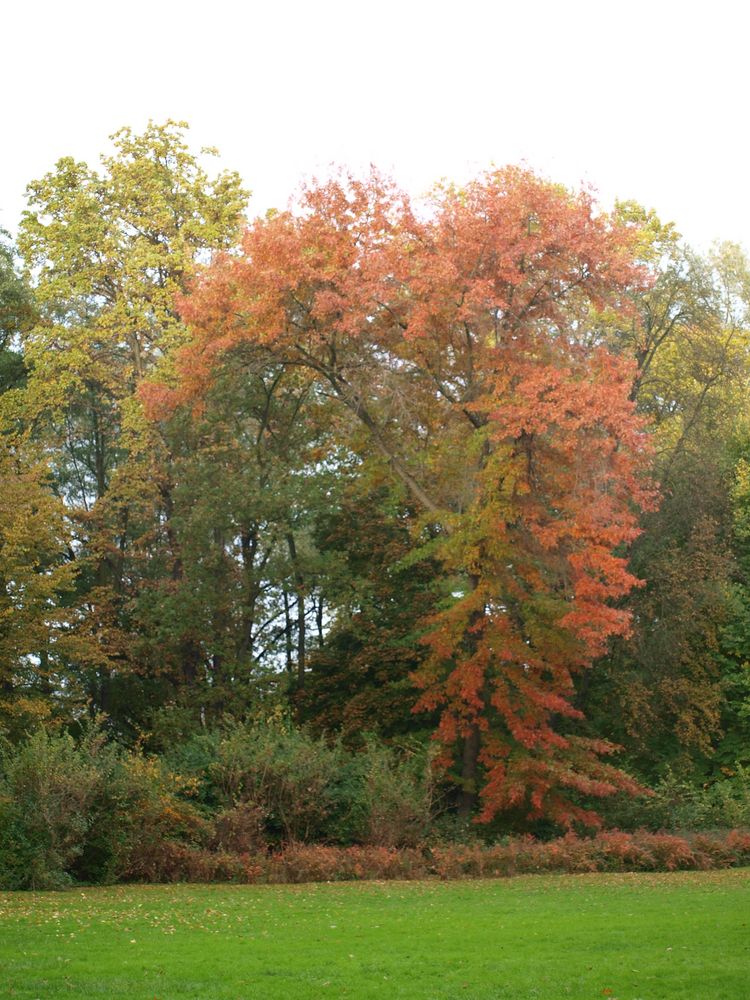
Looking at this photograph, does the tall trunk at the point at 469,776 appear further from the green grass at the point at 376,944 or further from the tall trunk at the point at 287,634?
the green grass at the point at 376,944

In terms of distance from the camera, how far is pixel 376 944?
12.2m

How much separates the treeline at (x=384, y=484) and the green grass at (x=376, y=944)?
189 inches

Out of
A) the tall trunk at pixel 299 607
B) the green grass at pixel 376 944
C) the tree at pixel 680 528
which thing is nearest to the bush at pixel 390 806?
the green grass at pixel 376 944

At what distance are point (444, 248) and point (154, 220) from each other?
10378mm

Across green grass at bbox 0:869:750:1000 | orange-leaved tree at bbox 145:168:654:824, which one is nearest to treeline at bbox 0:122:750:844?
orange-leaved tree at bbox 145:168:654:824

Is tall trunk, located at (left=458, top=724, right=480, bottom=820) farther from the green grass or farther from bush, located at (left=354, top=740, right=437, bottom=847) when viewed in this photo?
the green grass

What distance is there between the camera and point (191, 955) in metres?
11.3

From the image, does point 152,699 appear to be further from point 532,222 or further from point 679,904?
point 679,904

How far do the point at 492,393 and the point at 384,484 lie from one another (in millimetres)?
5244

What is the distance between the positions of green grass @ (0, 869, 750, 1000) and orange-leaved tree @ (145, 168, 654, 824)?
6925 mm

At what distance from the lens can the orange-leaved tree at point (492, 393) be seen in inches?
927

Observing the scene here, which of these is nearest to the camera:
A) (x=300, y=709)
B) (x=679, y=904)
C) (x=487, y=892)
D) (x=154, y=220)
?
(x=679, y=904)

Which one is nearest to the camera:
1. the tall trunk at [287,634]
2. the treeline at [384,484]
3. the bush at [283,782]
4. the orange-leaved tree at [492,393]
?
the bush at [283,782]

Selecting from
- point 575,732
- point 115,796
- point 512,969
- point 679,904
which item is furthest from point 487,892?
point 575,732
